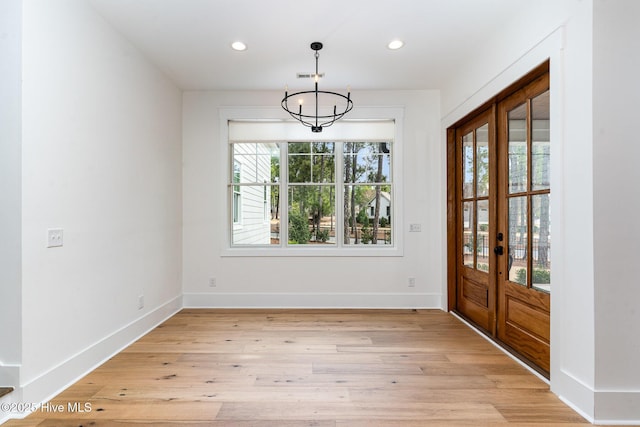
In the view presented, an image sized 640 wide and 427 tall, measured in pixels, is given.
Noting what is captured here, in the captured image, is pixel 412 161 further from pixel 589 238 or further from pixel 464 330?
pixel 589 238

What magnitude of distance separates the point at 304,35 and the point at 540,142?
2.18 metres

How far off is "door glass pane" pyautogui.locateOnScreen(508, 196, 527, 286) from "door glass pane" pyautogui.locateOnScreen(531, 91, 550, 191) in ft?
0.75

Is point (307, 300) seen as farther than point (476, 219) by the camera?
Yes

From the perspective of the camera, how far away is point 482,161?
11.6 ft

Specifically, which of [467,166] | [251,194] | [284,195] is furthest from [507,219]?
[251,194]

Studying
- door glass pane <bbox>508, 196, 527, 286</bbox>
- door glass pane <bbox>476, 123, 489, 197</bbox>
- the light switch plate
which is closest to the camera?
the light switch plate

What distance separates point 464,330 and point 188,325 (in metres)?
2.98

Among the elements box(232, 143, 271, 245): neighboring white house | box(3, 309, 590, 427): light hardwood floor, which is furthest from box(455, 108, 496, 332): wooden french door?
box(232, 143, 271, 245): neighboring white house

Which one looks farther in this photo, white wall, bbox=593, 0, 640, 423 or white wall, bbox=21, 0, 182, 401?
white wall, bbox=21, 0, 182, 401

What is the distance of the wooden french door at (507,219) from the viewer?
2.60 meters

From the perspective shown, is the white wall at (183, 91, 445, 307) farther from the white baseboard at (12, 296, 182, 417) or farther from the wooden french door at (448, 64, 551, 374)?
the white baseboard at (12, 296, 182, 417)

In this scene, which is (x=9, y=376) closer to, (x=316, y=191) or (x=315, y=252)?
(x=315, y=252)

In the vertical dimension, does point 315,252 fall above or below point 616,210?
below

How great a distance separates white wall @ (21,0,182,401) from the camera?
7.14 feet
